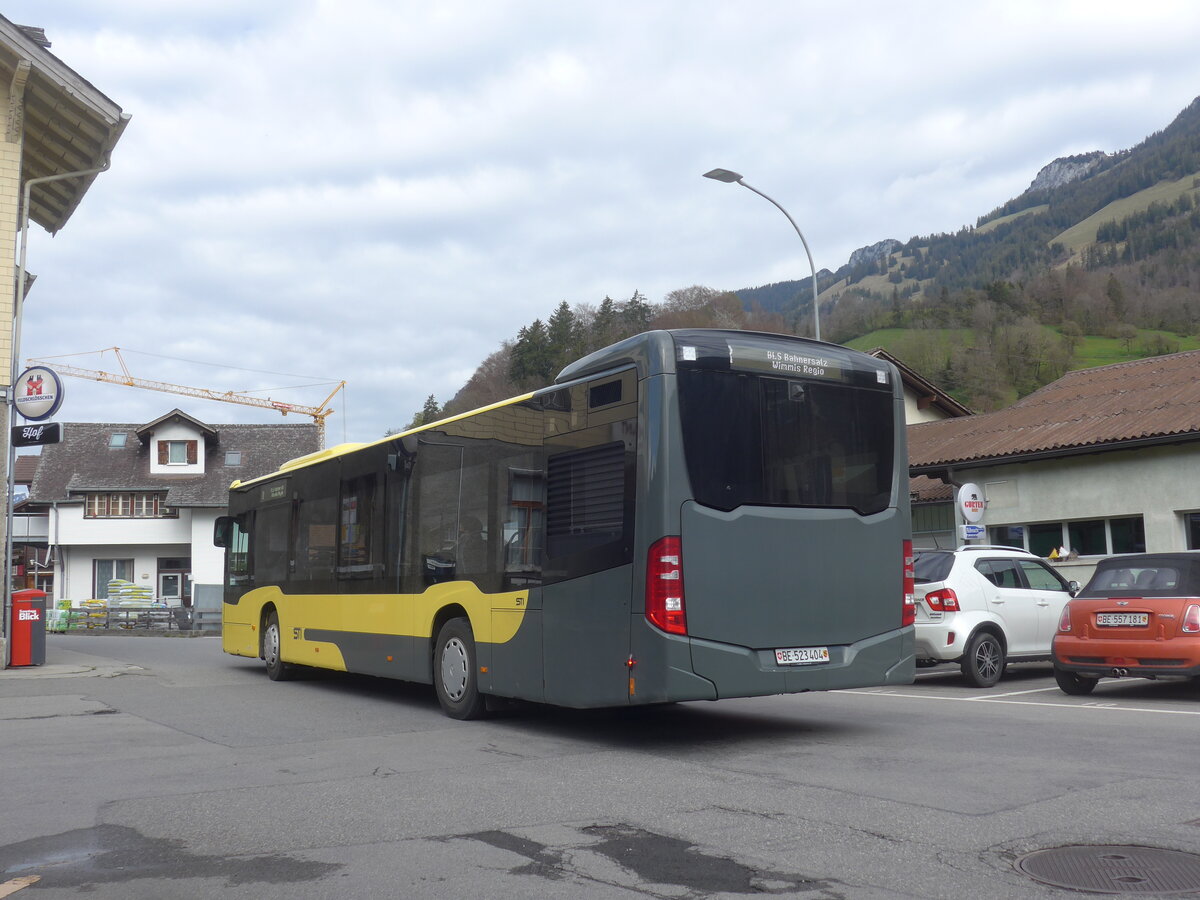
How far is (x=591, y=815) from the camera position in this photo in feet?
21.5

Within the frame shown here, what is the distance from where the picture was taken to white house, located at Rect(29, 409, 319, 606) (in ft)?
182

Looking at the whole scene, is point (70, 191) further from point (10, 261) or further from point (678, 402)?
point (678, 402)

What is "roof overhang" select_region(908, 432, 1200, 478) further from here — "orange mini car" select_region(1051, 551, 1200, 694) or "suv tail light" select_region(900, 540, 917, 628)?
"suv tail light" select_region(900, 540, 917, 628)

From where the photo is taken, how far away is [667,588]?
28.0 ft

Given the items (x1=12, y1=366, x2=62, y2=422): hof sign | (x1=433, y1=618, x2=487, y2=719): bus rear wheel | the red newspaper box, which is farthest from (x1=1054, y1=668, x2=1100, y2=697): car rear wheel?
the red newspaper box

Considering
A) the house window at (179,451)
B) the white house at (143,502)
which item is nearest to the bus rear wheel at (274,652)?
the white house at (143,502)

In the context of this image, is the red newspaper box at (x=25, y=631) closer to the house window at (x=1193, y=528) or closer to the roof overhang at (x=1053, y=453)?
the roof overhang at (x=1053, y=453)

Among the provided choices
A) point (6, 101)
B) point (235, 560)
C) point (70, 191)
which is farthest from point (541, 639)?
point (70, 191)

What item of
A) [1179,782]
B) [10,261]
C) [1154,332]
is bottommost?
[1179,782]

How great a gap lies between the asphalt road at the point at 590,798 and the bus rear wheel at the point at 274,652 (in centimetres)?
369

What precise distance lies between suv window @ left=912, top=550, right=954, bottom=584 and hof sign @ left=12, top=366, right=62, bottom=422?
13.1 metres

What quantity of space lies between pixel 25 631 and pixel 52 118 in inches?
344

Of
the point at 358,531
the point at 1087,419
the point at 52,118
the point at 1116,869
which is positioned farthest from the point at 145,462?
the point at 1116,869

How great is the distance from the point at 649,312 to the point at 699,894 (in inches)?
3697
